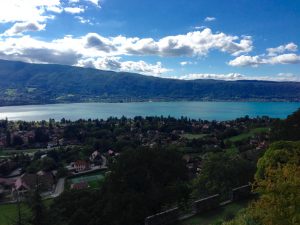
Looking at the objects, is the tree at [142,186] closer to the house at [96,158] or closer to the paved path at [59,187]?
the paved path at [59,187]

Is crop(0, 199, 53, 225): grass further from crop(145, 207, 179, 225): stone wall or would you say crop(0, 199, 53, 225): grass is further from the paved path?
crop(145, 207, 179, 225): stone wall

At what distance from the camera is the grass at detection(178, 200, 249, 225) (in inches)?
378

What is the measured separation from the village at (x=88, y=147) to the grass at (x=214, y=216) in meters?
9.11

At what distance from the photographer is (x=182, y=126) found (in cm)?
8206

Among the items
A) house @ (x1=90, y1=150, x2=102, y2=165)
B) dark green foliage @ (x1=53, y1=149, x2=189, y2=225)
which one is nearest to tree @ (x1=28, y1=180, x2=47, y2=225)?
dark green foliage @ (x1=53, y1=149, x2=189, y2=225)

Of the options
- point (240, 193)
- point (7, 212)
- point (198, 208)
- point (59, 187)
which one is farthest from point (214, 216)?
point (59, 187)

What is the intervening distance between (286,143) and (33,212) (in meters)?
8.96

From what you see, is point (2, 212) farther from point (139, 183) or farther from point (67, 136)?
point (67, 136)

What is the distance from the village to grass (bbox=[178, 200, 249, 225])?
29.9 ft

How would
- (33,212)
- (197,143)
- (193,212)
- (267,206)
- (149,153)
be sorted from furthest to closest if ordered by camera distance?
(197,143) < (149,153) < (33,212) < (193,212) < (267,206)

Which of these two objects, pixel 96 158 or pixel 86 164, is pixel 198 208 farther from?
pixel 96 158

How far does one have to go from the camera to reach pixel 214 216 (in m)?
10.1

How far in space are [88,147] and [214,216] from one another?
50.0 meters

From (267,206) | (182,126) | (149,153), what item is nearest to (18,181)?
(149,153)
